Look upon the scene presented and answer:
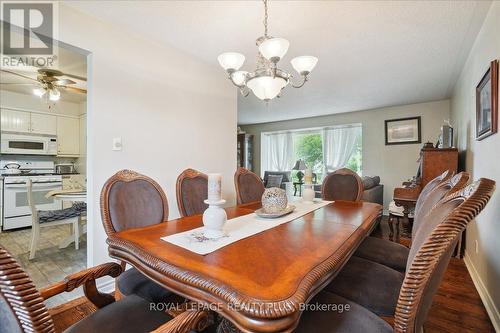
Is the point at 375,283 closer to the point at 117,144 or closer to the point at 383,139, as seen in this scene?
the point at 117,144

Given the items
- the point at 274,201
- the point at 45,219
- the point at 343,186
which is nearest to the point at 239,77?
the point at 274,201

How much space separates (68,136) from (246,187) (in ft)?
14.9

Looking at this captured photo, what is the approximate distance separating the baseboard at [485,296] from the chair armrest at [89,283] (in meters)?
2.26

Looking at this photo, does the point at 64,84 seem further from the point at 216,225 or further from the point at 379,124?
the point at 379,124

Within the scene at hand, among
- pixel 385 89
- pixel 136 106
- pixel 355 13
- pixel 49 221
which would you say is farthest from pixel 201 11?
pixel 385 89

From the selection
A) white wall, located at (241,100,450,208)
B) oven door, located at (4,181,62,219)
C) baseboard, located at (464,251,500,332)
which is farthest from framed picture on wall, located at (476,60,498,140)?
oven door, located at (4,181,62,219)

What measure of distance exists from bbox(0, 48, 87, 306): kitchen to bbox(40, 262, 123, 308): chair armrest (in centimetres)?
118

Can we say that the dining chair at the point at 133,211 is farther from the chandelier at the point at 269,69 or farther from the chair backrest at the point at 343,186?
the chair backrest at the point at 343,186

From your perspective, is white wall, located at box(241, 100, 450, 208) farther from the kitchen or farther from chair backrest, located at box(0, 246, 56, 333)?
chair backrest, located at box(0, 246, 56, 333)

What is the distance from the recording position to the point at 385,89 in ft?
12.9

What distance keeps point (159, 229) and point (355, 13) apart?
2139 mm

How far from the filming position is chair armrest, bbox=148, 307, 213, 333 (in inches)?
28.2

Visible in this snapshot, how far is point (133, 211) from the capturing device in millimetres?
1490

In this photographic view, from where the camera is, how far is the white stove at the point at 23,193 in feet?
12.8
